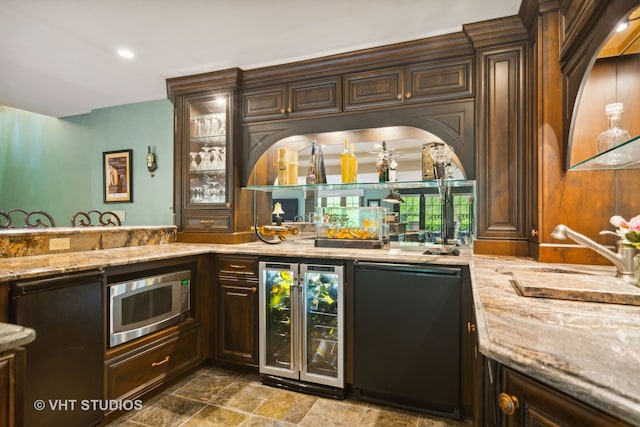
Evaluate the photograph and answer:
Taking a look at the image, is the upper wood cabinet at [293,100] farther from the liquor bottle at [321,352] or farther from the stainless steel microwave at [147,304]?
the liquor bottle at [321,352]

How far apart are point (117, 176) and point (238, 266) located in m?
2.57

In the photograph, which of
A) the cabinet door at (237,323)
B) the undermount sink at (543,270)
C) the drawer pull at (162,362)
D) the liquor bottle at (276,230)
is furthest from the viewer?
the liquor bottle at (276,230)

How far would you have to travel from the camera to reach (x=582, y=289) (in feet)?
3.94

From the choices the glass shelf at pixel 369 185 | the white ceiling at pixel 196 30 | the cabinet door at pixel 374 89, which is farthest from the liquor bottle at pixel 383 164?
→ the white ceiling at pixel 196 30

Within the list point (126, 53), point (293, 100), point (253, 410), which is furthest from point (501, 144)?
point (126, 53)

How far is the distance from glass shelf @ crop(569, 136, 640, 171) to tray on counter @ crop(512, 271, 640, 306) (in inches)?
19.3

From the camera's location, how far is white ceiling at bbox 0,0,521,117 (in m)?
2.12

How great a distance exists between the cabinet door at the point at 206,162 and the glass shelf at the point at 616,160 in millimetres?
2572

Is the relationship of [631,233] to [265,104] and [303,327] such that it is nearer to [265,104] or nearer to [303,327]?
[303,327]

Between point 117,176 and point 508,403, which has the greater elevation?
point 117,176

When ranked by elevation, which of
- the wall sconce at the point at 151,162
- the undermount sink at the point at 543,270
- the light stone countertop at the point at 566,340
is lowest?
the light stone countertop at the point at 566,340

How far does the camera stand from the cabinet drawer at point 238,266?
256 cm

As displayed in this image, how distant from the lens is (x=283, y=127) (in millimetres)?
2953

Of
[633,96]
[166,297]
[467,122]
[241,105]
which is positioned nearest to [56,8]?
[241,105]
